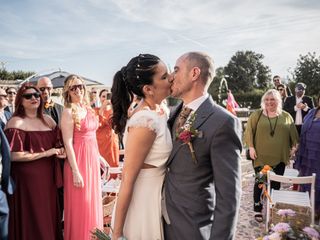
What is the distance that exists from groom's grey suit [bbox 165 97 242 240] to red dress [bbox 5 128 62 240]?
2140 mm

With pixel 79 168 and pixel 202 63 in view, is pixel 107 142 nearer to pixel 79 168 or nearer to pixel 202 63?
pixel 79 168

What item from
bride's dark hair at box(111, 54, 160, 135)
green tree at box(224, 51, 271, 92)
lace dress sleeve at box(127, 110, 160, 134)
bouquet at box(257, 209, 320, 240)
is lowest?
bouquet at box(257, 209, 320, 240)

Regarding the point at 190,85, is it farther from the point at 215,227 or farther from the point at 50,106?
the point at 50,106

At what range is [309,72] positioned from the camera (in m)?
29.5

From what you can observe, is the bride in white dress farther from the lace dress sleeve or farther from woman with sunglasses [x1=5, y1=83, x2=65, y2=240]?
woman with sunglasses [x1=5, y1=83, x2=65, y2=240]

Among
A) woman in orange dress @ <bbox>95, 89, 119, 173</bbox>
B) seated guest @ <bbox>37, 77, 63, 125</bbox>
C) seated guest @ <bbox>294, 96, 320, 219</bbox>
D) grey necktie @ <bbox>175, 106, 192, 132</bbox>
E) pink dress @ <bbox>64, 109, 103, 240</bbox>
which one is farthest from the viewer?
woman in orange dress @ <bbox>95, 89, 119, 173</bbox>

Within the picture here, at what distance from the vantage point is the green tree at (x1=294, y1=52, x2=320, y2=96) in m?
28.9

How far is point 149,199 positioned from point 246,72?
191 feet

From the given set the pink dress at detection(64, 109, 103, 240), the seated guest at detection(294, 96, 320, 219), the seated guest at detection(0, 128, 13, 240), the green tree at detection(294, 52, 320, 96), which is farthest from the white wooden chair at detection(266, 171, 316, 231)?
the green tree at detection(294, 52, 320, 96)

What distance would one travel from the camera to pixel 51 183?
147 inches

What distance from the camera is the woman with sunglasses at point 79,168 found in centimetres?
383

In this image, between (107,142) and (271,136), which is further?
(107,142)

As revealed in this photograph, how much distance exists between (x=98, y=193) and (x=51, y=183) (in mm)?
677

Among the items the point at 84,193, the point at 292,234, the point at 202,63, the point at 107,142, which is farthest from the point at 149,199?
the point at 107,142
